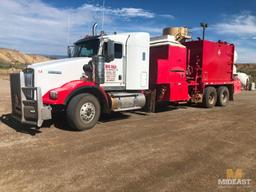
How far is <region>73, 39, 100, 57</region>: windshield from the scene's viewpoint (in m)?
8.49

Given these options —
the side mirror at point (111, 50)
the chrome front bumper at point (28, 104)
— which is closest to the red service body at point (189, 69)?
the side mirror at point (111, 50)

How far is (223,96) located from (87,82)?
8.92 m

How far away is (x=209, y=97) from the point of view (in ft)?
43.3

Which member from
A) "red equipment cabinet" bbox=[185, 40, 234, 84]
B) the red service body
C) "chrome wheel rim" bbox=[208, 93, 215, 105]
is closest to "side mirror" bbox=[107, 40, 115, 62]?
the red service body

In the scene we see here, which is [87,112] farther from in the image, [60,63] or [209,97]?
[209,97]

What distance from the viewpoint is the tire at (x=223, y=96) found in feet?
45.4

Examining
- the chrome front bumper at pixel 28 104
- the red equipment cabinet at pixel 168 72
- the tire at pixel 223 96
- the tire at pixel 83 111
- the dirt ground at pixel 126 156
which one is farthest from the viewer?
the tire at pixel 223 96

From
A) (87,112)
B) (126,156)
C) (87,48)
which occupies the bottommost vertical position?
(126,156)

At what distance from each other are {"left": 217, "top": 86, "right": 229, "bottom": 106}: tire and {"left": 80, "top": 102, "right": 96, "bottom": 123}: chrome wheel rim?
8147 mm

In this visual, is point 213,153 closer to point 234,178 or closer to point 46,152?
point 234,178

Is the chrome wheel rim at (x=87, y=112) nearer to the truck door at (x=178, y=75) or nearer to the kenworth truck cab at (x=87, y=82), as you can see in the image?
the kenworth truck cab at (x=87, y=82)

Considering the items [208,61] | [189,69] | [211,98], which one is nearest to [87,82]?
[189,69]

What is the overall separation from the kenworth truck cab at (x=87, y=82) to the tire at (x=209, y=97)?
427cm

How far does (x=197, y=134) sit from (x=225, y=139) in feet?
2.55
